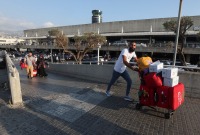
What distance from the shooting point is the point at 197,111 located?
4.81m

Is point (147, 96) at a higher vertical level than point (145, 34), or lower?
lower

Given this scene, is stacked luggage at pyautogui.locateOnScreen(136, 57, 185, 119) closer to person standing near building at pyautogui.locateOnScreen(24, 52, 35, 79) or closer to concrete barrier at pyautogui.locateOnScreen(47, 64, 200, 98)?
concrete barrier at pyautogui.locateOnScreen(47, 64, 200, 98)

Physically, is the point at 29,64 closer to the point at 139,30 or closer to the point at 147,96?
the point at 147,96

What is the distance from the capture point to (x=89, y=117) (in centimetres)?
434

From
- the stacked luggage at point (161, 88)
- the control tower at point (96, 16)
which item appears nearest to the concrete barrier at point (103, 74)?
the stacked luggage at point (161, 88)

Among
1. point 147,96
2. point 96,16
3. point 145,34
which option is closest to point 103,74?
point 147,96

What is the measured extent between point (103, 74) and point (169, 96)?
421 cm

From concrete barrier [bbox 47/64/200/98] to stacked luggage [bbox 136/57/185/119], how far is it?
6.20ft

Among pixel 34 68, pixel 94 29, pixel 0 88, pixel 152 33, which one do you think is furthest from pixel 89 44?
pixel 94 29

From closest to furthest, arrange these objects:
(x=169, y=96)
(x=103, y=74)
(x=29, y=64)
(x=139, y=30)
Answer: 1. (x=169, y=96)
2. (x=103, y=74)
3. (x=29, y=64)
4. (x=139, y=30)

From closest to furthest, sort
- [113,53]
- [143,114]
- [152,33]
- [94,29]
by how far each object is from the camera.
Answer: [143,114]
[113,53]
[152,33]
[94,29]

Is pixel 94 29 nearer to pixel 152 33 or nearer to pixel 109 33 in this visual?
pixel 109 33

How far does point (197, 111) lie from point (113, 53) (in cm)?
4389

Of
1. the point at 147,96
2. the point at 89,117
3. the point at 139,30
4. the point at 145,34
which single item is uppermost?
the point at 139,30
